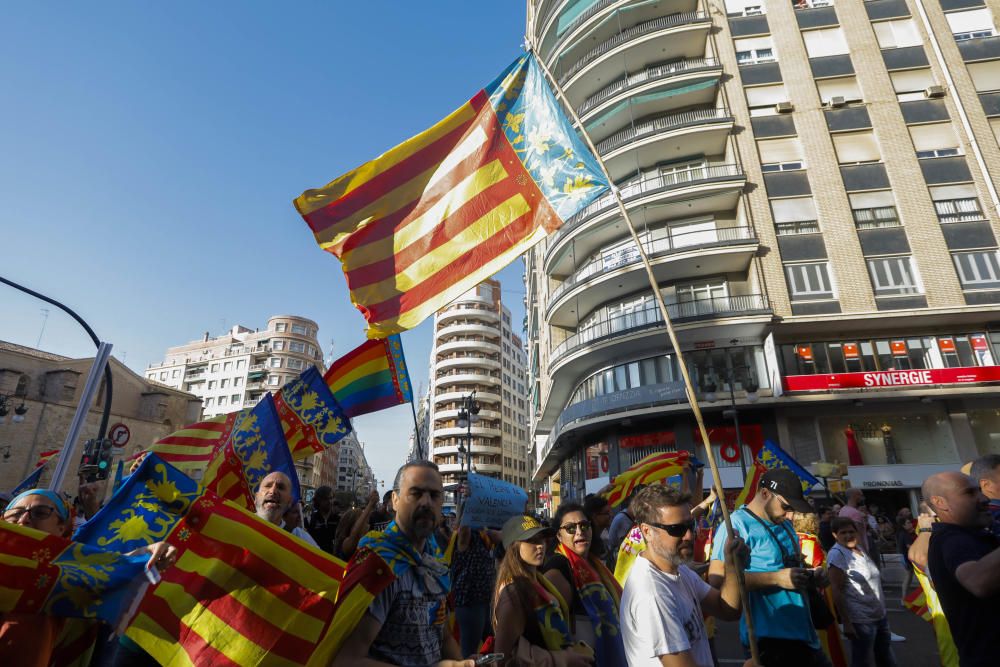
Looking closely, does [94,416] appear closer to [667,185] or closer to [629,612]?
[667,185]

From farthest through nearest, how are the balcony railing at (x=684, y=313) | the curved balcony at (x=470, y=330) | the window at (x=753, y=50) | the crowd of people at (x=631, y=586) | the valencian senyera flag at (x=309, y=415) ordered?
the curved balcony at (x=470, y=330)
the window at (x=753, y=50)
the balcony railing at (x=684, y=313)
the valencian senyera flag at (x=309, y=415)
the crowd of people at (x=631, y=586)

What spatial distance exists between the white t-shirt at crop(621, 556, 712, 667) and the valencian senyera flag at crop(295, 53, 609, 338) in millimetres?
3114

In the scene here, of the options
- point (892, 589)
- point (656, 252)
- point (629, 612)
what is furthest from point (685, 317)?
point (629, 612)

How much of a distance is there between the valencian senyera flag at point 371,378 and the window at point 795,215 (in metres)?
21.9

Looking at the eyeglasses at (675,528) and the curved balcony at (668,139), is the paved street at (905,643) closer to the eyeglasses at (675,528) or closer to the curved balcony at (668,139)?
the eyeglasses at (675,528)

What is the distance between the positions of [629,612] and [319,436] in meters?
5.41

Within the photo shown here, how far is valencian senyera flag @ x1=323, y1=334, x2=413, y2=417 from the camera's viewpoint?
7844 mm

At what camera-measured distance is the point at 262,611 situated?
7.58 feet

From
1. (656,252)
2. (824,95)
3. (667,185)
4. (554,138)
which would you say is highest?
(824,95)

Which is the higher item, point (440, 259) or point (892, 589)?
point (440, 259)

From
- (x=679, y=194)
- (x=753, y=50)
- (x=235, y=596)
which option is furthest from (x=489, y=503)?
(x=753, y=50)

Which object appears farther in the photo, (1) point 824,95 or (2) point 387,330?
(1) point 824,95

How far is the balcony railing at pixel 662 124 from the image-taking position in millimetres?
25767

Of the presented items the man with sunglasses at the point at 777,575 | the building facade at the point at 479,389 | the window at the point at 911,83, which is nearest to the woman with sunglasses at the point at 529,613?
the man with sunglasses at the point at 777,575
